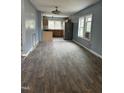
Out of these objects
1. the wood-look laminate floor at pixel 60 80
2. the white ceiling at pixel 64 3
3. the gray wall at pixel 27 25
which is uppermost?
the white ceiling at pixel 64 3

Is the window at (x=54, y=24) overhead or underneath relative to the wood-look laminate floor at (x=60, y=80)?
overhead

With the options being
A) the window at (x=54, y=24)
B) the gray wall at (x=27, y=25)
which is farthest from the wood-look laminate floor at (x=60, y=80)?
the window at (x=54, y=24)

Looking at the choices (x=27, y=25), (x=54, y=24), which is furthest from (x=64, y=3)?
(x=54, y=24)

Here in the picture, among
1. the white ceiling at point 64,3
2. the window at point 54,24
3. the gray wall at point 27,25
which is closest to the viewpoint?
the gray wall at point 27,25

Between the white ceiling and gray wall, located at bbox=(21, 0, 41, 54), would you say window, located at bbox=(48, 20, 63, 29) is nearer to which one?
the white ceiling

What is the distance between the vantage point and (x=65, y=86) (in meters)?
3.14

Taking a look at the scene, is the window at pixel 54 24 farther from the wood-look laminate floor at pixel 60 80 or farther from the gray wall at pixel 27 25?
the wood-look laminate floor at pixel 60 80

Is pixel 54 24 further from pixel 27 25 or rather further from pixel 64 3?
pixel 27 25

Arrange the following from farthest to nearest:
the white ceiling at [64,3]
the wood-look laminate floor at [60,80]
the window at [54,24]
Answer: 1. the window at [54,24]
2. the white ceiling at [64,3]
3. the wood-look laminate floor at [60,80]


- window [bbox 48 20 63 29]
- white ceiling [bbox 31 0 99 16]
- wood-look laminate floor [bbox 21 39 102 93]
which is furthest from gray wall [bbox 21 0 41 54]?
window [bbox 48 20 63 29]
